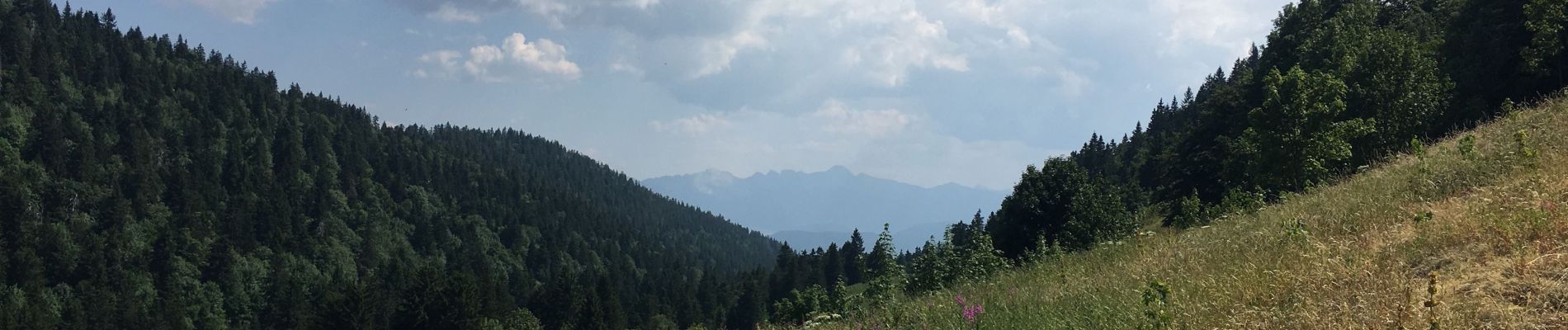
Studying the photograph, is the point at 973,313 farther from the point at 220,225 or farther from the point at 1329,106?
the point at 220,225

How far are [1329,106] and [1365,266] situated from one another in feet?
73.1

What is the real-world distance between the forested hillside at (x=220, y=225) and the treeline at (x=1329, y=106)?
196 ft

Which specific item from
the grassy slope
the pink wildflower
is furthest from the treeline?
the pink wildflower

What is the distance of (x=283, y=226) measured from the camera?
149 metres

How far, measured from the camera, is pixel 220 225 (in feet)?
476

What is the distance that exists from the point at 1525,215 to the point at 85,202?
179 meters

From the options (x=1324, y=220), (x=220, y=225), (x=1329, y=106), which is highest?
(x=220, y=225)

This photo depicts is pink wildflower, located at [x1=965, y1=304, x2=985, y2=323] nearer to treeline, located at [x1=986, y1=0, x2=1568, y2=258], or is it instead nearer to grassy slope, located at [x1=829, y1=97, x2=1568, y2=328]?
grassy slope, located at [x1=829, y1=97, x2=1568, y2=328]

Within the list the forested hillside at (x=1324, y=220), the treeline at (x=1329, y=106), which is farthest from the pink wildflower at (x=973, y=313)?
the treeline at (x=1329, y=106)

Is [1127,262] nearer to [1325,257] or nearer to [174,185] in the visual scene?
[1325,257]

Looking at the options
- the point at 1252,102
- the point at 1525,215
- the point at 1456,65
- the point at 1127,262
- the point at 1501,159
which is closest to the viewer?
Answer: the point at 1525,215

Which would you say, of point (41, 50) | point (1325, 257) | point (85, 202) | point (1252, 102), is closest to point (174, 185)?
point (85, 202)

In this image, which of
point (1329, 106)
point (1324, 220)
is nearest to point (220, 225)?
point (1329, 106)

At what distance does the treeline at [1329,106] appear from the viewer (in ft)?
78.5
